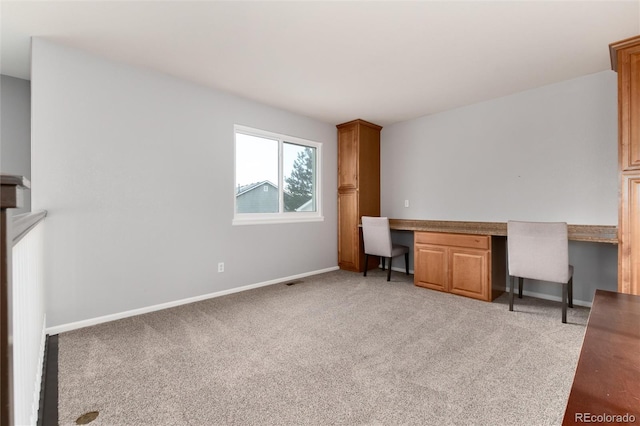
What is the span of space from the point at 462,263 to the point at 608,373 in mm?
2901

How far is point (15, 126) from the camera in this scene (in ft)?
9.48

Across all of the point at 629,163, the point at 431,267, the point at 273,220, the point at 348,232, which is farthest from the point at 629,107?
the point at 273,220

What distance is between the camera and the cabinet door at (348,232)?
4.59 metres

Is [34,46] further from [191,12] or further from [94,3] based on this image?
[191,12]

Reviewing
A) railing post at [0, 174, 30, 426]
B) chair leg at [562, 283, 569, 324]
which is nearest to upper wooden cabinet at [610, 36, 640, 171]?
chair leg at [562, 283, 569, 324]

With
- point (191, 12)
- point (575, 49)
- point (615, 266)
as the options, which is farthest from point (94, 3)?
point (615, 266)

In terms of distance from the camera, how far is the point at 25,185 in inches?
23.0

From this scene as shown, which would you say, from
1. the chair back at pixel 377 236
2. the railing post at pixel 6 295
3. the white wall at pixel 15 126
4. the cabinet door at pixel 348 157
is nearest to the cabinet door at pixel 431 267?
the chair back at pixel 377 236

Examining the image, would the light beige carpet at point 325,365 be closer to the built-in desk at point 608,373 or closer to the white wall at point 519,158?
the built-in desk at point 608,373

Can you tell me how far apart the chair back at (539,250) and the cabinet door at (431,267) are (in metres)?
0.78

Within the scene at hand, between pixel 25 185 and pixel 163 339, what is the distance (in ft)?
6.83

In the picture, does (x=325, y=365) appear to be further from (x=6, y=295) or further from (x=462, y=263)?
(x=462, y=263)

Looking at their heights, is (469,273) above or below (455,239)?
below

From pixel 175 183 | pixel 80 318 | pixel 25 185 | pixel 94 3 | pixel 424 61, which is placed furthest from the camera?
pixel 175 183
